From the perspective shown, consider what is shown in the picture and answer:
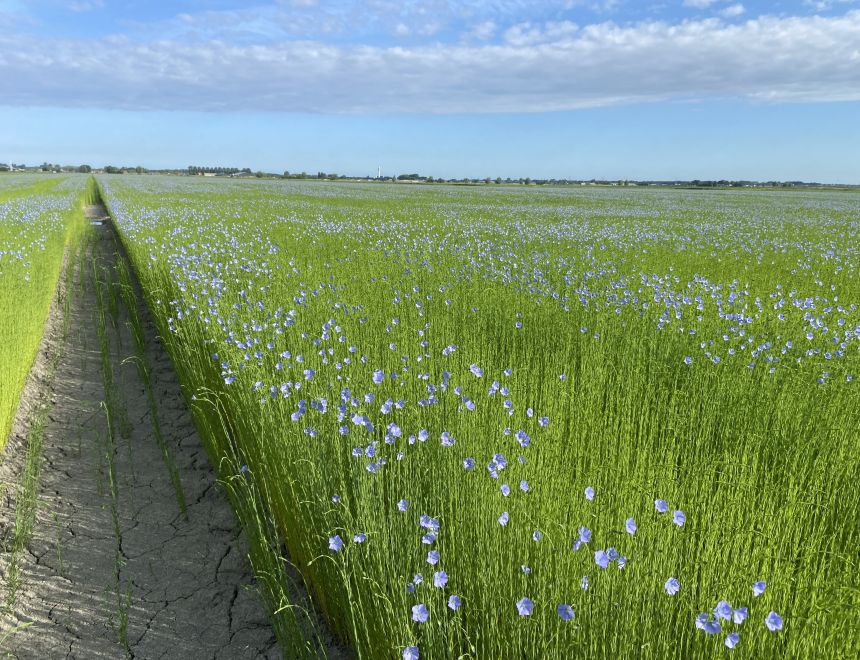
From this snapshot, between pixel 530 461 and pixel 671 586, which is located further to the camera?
pixel 530 461

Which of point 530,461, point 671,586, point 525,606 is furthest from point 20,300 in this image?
point 671,586

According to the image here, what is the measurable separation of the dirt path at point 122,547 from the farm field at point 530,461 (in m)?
0.28

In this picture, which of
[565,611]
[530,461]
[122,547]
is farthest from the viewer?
[122,547]

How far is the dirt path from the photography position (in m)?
3.09

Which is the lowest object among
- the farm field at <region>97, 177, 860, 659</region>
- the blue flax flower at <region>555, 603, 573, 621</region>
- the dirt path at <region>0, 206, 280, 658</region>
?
the dirt path at <region>0, 206, 280, 658</region>

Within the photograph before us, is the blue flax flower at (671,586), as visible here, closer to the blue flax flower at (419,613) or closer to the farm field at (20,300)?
the blue flax flower at (419,613)

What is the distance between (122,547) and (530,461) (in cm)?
292

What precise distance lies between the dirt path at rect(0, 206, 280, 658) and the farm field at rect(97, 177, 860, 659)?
0.92 feet

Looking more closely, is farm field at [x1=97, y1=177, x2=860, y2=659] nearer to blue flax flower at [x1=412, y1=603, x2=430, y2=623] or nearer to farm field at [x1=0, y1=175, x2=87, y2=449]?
blue flax flower at [x1=412, y1=603, x2=430, y2=623]

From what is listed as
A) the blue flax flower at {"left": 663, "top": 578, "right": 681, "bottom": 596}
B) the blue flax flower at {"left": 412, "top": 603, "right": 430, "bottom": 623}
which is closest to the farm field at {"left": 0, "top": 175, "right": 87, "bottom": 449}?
the blue flax flower at {"left": 412, "top": 603, "right": 430, "bottom": 623}

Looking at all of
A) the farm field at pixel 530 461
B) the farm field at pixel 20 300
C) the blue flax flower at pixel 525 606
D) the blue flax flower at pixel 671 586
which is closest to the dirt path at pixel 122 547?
the farm field at pixel 530 461

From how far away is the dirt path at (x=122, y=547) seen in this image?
309 centimetres

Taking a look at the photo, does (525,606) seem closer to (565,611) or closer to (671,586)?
(565,611)

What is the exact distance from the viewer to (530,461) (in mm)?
3014
